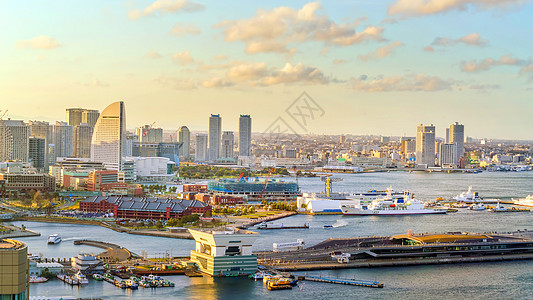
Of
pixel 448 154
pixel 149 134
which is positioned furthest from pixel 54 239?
pixel 448 154

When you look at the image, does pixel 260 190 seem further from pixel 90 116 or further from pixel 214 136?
pixel 214 136

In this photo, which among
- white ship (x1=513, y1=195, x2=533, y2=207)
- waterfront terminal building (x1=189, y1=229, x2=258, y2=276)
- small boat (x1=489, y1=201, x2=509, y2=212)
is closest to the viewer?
waterfront terminal building (x1=189, y1=229, x2=258, y2=276)

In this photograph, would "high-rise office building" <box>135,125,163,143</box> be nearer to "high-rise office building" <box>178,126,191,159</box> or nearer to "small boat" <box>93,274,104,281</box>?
"high-rise office building" <box>178,126,191,159</box>

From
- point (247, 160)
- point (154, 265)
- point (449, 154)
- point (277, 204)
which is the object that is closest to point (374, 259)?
point (154, 265)

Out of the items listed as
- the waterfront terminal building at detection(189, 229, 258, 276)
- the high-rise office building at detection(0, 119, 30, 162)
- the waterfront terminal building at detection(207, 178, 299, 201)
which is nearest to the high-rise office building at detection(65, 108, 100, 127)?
the high-rise office building at detection(0, 119, 30, 162)

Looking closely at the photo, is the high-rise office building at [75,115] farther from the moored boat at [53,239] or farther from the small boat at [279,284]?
the small boat at [279,284]

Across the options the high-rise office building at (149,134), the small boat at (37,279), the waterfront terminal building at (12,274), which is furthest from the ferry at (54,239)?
the high-rise office building at (149,134)

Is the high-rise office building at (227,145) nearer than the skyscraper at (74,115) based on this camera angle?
No
